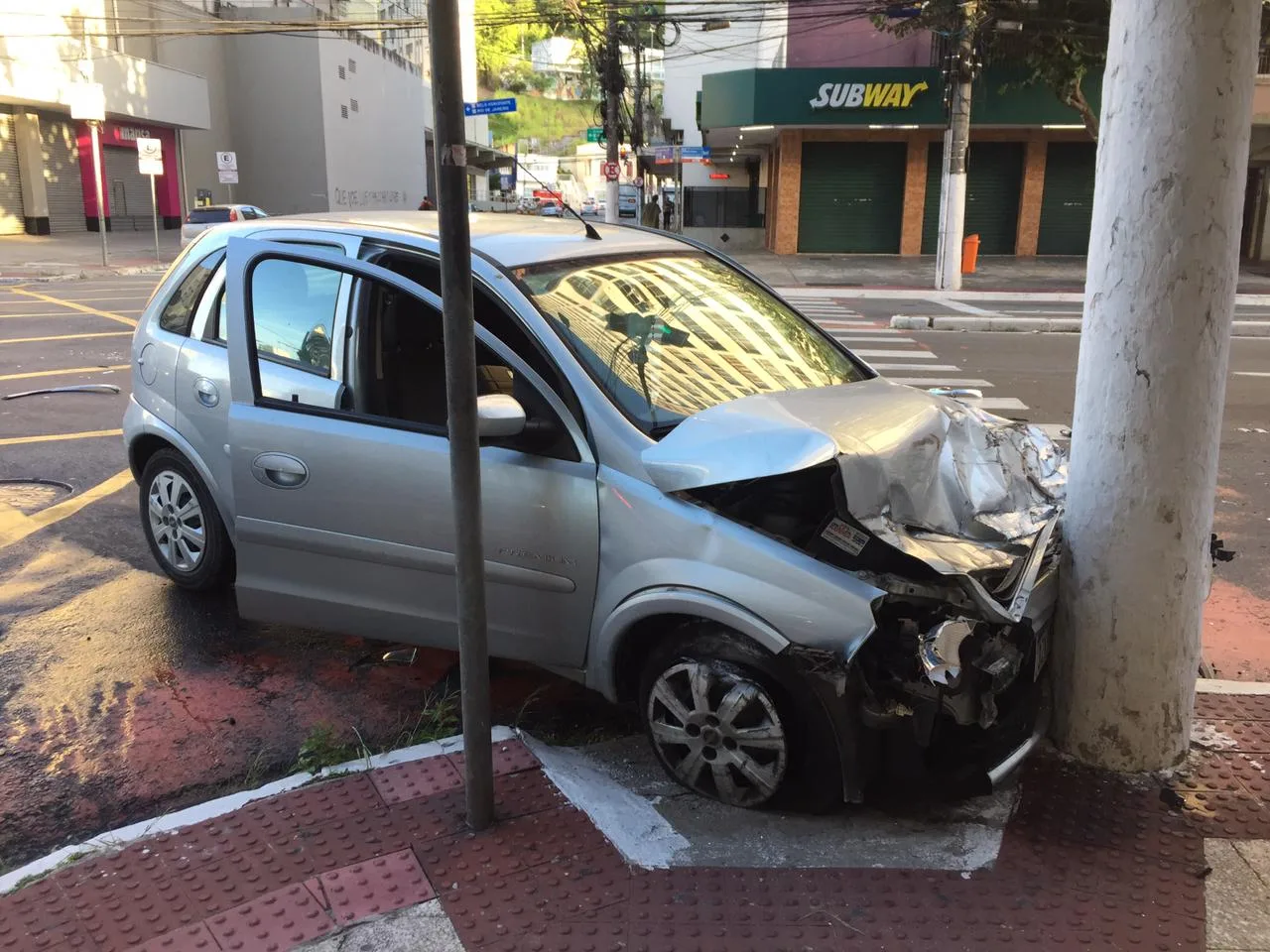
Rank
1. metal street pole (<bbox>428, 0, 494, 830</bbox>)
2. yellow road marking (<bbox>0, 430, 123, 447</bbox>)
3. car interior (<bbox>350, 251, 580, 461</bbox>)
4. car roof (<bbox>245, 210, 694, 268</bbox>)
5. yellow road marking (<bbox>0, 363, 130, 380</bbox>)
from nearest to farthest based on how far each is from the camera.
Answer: metal street pole (<bbox>428, 0, 494, 830</bbox>)
car interior (<bbox>350, 251, 580, 461</bbox>)
car roof (<bbox>245, 210, 694, 268</bbox>)
yellow road marking (<bbox>0, 430, 123, 447</bbox>)
yellow road marking (<bbox>0, 363, 130, 380</bbox>)

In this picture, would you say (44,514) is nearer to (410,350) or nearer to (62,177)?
(410,350)

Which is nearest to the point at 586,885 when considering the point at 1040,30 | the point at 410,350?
the point at 410,350

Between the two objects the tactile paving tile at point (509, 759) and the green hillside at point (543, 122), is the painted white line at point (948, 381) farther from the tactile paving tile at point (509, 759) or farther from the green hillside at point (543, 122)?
the green hillside at point (543, 122)

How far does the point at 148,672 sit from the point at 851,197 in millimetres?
29810

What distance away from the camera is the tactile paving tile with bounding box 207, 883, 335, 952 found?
2.68 m

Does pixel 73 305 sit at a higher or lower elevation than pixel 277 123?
lower

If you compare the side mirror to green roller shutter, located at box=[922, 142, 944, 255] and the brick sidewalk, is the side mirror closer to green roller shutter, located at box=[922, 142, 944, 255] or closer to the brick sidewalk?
the brick sidewalk

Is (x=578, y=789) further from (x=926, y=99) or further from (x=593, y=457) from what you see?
(x=926, y=99)

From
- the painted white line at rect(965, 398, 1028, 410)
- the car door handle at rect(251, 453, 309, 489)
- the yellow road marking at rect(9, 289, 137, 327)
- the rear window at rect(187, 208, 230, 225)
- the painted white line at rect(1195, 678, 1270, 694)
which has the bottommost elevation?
the painted white line at rect(1195, 678, 1270, 694)

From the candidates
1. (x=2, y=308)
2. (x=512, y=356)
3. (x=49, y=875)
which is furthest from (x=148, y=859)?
(x=2, y=308)

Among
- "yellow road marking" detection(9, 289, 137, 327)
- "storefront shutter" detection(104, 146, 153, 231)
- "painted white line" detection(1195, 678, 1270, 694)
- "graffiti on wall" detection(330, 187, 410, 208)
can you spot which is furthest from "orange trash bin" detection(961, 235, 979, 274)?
"storefront shutter" detection(104, 146, 153, 231)

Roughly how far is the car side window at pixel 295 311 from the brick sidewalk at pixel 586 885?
1.72 m

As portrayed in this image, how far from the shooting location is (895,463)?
322 cm

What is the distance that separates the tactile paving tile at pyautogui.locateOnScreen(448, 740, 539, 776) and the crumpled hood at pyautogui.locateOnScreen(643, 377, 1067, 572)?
3.55ft
